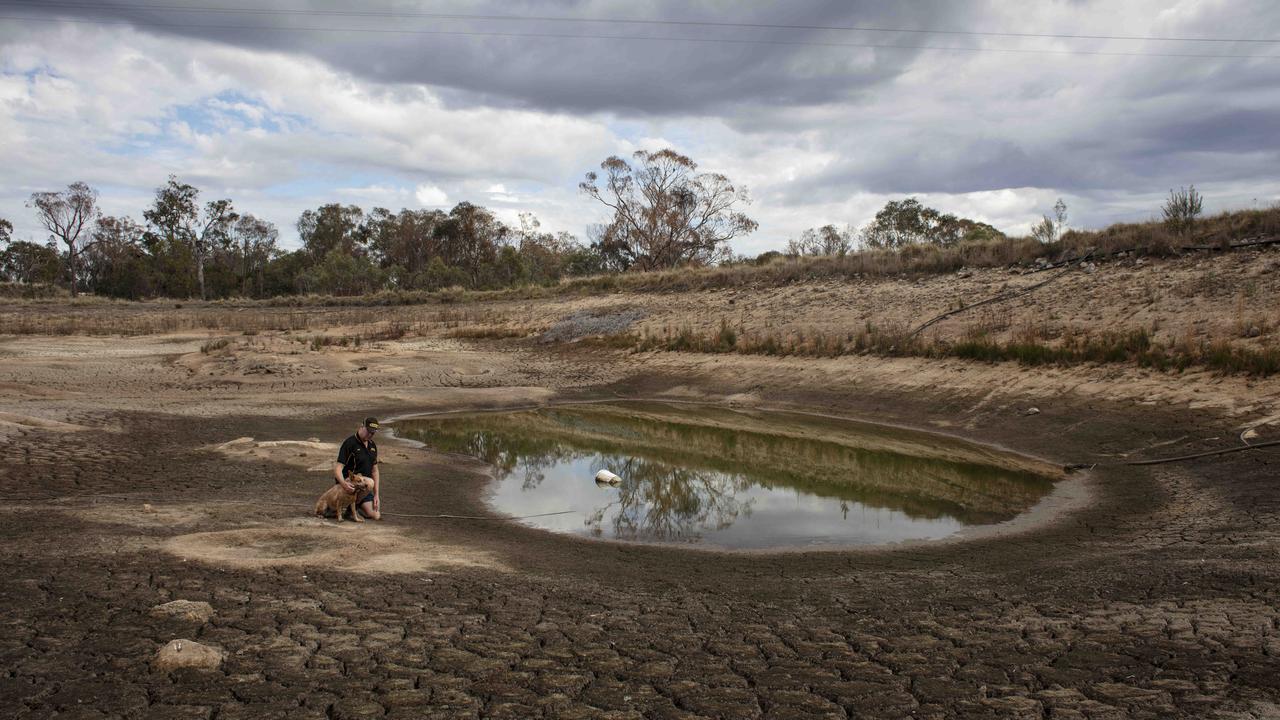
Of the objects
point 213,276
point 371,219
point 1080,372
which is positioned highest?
point 371,219

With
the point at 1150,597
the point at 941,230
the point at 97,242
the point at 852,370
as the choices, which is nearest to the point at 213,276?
the point at 97,242

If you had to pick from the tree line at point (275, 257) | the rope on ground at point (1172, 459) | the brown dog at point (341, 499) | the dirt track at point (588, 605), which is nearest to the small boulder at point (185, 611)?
the dirt track at point (588, 605)

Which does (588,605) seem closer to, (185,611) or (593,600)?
(593,600)

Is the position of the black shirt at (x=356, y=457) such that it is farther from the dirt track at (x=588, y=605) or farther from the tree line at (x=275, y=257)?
the tree line at (x=275, y=257)

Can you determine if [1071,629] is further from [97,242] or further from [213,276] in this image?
[97,242]

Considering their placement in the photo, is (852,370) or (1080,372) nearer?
(1080,372)

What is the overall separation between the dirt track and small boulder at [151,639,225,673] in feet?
0.27

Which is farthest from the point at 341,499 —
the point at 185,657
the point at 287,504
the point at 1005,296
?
the point at 1005,296

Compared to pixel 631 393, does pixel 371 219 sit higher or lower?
higher

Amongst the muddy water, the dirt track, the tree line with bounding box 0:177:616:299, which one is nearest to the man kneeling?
the dirt track

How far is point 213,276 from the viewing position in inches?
2712

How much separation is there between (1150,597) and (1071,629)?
1047 mm

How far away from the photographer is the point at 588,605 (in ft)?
20.5

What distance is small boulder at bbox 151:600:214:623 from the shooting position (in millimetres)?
5305
